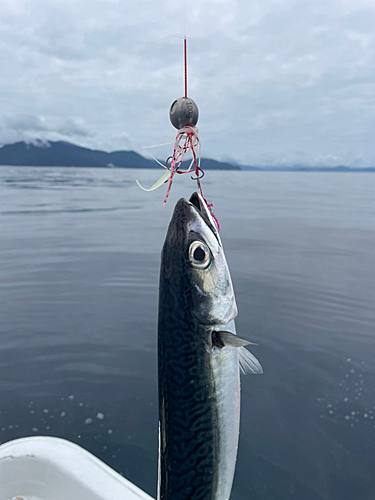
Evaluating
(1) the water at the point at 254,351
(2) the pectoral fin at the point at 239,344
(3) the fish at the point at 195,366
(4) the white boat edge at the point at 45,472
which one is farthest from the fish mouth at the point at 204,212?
(1) the water at the point at 254,351

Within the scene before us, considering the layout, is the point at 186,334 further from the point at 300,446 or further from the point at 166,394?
the point at 300,446

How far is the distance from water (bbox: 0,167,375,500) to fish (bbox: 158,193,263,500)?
3457mm

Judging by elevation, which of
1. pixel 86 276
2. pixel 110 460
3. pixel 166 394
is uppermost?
pixel 166 394

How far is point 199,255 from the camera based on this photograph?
6.51 feet

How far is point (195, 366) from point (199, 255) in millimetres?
607

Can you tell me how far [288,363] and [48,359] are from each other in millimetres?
5259

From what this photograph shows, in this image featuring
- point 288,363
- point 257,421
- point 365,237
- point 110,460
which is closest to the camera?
point 110,460

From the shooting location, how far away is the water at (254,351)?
17.2ft

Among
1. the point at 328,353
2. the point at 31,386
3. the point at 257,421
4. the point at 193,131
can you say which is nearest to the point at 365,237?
the point at 328,353

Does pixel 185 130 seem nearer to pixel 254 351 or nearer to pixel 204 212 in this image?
pixel 204 212

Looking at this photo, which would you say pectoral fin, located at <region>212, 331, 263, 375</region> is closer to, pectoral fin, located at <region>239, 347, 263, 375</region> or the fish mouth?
pectoral fin, located at <region>239, 347, 263, 375</region>

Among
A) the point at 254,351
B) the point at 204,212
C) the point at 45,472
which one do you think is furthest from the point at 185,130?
the point at 254,351

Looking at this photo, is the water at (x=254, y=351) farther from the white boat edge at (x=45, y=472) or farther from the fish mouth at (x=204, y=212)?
the fish mouth at (x=204, y=212)

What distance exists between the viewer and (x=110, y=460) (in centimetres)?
524
